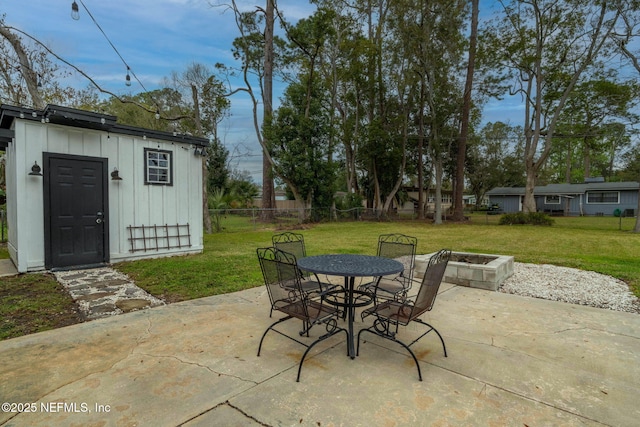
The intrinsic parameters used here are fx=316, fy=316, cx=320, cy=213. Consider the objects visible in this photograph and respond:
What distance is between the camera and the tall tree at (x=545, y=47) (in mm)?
14764

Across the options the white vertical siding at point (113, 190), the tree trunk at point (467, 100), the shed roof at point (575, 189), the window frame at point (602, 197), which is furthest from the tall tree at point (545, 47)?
the white vertical siding at point (113, 190)

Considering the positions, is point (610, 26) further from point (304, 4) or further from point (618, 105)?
point (304, 4)

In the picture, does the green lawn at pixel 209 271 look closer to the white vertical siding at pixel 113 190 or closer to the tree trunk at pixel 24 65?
the white vertical siding at pixel 113 190

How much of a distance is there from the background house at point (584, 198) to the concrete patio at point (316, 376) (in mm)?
29331

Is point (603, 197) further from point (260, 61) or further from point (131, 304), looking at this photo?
point (131, 304)

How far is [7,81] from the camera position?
39.3 ft

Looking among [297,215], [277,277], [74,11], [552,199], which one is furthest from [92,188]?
[552,199]

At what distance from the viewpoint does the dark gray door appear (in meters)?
5.62

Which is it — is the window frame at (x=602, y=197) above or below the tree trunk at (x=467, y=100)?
below

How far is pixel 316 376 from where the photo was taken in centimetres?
233

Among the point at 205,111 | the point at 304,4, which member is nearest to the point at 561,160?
the point at 304,4

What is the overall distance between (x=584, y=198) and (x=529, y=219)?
15.4m

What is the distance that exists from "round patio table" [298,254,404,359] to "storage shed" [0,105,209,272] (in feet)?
16.8

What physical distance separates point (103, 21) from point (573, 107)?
915 inches
